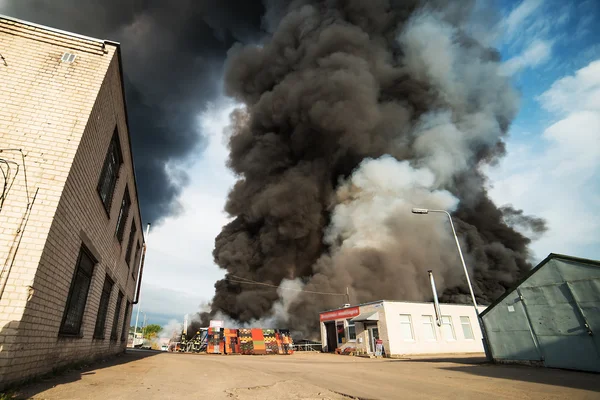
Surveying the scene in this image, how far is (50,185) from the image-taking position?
15.7 ft

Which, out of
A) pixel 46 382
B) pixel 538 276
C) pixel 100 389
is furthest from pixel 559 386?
pixel 46 382

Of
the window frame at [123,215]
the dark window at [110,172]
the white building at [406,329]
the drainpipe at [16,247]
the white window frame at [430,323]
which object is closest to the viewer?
the drainpipe at [16,247]

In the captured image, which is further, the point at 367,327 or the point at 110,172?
the point at 367,327

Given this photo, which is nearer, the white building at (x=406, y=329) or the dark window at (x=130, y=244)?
the dark window at (x=130, y=244)

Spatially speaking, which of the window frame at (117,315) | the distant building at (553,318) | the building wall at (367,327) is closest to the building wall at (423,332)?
the building wall at (367,327)

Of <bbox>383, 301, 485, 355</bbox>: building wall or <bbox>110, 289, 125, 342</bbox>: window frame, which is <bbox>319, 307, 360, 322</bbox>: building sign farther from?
<bbox>110, 289, 125, 342</bbox>: window frame

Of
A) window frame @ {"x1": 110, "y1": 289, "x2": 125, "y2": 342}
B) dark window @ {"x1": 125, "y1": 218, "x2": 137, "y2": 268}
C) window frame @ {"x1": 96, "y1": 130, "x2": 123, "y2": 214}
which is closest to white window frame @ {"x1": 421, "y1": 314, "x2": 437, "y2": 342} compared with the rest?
window frame @ {"x1": 110, "y1": 289, "x2": 125, "y2": 342}

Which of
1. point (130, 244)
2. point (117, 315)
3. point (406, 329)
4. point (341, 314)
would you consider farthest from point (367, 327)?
point (130, 244)

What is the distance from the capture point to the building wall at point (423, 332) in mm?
19531

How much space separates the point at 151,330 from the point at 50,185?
Answer: 97.3 metres

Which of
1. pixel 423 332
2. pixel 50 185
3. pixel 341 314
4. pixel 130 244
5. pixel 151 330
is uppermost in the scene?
pixel 151 330

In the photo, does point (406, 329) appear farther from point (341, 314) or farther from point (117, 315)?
point (117, 315)

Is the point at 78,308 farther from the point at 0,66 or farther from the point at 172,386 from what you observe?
the point at 0,66

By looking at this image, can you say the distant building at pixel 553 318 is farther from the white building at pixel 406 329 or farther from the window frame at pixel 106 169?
the window frame at pixel 106 169
